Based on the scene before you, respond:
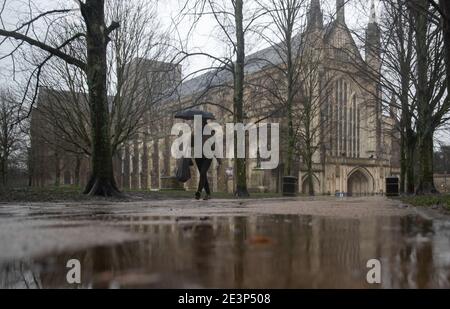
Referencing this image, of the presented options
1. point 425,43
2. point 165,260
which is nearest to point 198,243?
point 165,260

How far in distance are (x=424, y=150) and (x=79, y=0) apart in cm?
1100

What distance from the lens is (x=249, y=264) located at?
1.34 metres

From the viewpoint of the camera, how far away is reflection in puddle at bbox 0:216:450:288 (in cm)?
111

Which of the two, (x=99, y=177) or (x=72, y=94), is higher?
(x=72, y=94)

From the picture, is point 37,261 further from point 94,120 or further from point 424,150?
point 424,150

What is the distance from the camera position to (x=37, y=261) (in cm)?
144

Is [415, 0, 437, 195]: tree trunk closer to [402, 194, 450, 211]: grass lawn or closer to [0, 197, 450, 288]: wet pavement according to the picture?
[402, 194, 450, 211]: grass lawn

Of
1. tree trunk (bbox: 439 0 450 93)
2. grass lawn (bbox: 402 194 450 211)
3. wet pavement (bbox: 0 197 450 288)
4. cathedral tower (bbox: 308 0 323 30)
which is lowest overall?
grass lawn (bbox: 402 194 450 211)

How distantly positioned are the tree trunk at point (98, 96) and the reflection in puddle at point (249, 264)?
7.07m

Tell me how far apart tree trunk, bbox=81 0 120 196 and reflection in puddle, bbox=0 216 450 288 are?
23.2 feet

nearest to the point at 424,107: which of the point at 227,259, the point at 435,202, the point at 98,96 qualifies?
the point at 435,202

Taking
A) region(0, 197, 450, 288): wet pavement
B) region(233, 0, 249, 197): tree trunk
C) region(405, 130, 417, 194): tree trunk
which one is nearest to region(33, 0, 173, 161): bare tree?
region(233, 0, 249, 197): tree trunk

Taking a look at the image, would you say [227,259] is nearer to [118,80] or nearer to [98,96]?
[98,96]

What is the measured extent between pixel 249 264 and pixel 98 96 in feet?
27.1
